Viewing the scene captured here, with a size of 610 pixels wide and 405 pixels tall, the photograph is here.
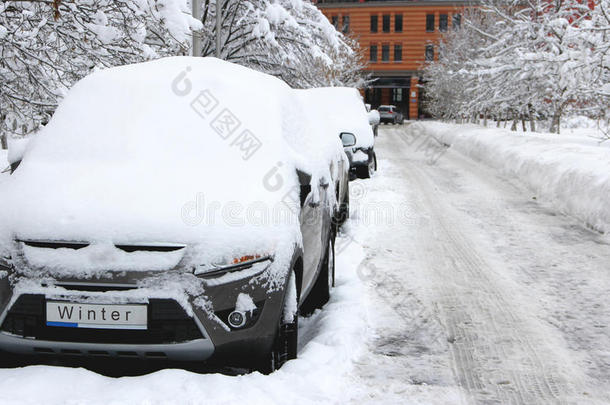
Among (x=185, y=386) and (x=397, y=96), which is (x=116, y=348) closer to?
(x=185, y=386)

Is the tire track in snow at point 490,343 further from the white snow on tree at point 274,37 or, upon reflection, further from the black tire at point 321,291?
the white snow on tree at point 274,37

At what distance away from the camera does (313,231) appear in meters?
4.12

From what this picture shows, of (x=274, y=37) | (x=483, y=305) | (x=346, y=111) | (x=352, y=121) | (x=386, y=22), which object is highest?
(x=386, y=22)

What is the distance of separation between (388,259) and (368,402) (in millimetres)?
3400

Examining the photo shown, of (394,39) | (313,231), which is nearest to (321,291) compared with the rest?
(313,231)

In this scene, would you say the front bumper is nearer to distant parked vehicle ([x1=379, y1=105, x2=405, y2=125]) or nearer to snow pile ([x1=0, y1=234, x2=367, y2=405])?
snow pile ([x1=0, y1=234, x2=367, y2=405])

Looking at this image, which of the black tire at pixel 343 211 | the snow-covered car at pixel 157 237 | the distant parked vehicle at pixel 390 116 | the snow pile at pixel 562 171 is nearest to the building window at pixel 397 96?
the distant parked vehicle at pixel 390 116

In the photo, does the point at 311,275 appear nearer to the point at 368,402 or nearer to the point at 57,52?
the point at 368,402

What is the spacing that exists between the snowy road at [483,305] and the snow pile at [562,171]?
0.38 meters

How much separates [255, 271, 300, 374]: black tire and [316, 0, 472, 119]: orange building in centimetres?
6337

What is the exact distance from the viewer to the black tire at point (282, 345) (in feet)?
11.1

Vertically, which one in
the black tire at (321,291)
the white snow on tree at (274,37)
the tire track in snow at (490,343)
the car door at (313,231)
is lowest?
the tire track in snow at (490,343)

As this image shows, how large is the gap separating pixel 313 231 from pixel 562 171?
8.72m

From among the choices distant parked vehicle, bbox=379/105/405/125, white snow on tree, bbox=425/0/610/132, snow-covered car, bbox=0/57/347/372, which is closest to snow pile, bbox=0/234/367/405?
snow-covered car, bbox=0/57/347/372
